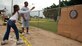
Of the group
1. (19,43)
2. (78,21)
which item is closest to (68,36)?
(78,21)

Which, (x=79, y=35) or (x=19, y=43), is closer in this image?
(x=19, y=43)

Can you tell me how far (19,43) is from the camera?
11.2 metres

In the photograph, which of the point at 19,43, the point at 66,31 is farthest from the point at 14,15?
the point at 66,31

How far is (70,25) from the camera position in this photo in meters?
14.3

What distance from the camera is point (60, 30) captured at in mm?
16078

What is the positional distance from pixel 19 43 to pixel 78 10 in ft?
12.3

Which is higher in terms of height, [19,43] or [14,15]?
[14,15]

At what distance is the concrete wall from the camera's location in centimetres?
1307

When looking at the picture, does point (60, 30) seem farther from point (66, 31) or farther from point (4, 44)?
point (4, 44)

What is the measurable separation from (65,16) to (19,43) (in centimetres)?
478

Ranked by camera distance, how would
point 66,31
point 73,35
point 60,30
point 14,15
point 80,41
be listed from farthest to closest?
point 60,30 < point 66,31 < point 73,35 < point 80,41 < point 14,15

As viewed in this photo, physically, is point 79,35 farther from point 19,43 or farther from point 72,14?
point 19,43

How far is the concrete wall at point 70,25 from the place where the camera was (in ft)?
42.9

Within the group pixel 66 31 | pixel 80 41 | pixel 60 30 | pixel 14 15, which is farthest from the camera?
pixel 60 30
